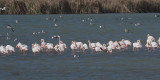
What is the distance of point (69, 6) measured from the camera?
163ft

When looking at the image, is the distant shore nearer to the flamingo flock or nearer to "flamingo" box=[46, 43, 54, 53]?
the flamingo flock

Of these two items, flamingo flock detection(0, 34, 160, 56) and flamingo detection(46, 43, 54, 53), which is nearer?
flamingo flock detection(0, 34, 160, 56)

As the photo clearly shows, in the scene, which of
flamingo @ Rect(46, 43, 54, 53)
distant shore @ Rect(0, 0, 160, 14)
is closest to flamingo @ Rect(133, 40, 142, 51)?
flamingo @ Rect(46, 43, 54, 53)

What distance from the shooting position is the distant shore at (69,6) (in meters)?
48.6

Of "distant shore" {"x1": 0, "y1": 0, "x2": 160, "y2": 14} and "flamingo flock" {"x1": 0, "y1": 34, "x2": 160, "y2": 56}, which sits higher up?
"distant shore" {"x1": 0, "y1": 0, "x2": 160, "y2": 14}

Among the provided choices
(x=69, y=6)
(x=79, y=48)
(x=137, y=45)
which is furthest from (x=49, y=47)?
(x=69, y=6)

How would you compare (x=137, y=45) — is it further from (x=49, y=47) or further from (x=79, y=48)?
(x=49, y=47)

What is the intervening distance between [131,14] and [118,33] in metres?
19.1

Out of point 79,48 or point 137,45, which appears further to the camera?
point 79,48

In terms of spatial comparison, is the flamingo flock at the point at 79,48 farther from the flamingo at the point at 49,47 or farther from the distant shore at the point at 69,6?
the distant shore at the point at 69,6

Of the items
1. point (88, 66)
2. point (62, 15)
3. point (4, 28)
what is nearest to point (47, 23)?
point (4, 28)

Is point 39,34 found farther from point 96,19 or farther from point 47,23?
point 96,19

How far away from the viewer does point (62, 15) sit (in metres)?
48.2

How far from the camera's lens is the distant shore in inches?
1912
